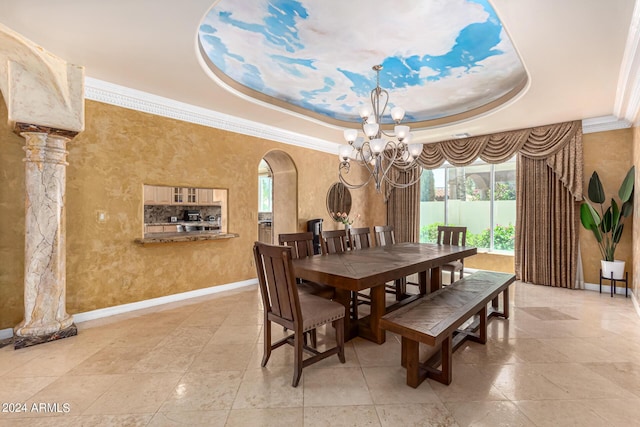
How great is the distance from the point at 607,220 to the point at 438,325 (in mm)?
4047

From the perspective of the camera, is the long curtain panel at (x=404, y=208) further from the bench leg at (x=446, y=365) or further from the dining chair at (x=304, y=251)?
the bench leg at (x=446, y=365)

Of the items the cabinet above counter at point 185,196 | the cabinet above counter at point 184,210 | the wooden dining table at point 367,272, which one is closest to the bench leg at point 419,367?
the wooden dining table at point 367,272

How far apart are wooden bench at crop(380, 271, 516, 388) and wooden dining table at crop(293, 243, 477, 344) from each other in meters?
Result: 0.30

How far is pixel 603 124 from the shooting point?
4309mm

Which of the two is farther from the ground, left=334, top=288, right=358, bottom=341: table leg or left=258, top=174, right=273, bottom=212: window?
left=258, top=174, right=273, bottom=212: window

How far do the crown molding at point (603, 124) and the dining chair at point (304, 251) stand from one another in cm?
460

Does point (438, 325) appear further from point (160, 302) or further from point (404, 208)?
point (404, 208)

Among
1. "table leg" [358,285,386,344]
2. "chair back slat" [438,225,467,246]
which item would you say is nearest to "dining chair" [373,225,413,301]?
"chair back slat" [438,225,467,246]

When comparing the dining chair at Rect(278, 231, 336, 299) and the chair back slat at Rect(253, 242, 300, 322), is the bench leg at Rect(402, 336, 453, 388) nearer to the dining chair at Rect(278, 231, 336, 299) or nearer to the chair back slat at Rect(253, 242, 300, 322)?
the chair back slat at Rect(253, 242, 300, 322)

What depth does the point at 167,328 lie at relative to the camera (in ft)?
9.84

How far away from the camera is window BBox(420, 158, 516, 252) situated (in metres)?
5.63

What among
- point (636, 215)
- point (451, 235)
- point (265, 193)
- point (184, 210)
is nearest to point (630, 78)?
point (636, 215)

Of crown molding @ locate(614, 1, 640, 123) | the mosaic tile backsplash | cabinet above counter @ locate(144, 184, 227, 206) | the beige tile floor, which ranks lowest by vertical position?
the beige tile floor

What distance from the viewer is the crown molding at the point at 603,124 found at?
13.7ft
